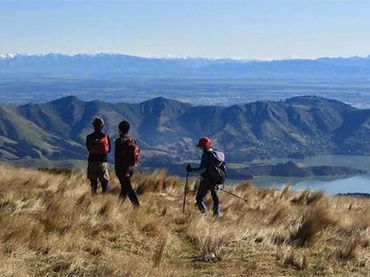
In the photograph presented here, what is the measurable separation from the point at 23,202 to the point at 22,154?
152m

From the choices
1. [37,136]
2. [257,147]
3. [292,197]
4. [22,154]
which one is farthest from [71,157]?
[292,197]

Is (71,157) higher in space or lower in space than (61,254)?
lower

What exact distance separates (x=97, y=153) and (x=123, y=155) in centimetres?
70

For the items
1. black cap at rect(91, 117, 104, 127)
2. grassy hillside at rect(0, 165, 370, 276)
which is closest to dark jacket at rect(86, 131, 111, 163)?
black cap at rect(91, 117, 104, 127)

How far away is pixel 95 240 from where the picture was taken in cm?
753

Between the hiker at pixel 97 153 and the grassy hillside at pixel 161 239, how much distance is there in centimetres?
45

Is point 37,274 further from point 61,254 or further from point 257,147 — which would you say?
point 257,147

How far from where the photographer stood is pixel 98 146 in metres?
11.4

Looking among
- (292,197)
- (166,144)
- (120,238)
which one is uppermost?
(120,238)

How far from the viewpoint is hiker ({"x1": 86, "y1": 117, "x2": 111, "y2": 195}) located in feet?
37.4

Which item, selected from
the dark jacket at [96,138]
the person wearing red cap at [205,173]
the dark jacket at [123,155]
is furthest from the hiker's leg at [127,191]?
the person wearing red cap at [205,173]

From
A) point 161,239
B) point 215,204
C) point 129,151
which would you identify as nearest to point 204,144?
point 215,204

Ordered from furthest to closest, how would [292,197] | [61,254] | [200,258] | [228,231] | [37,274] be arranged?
[292,197] → [228,231] → [200,258] → [61,254] → [37,274]

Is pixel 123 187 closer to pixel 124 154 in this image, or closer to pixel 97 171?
pixel 124 154
